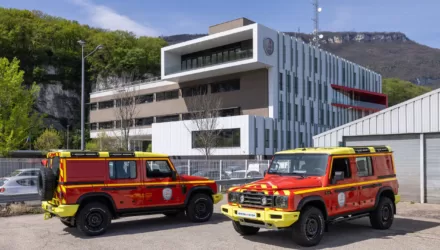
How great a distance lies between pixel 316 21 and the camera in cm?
7325

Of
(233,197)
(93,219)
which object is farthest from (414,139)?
(93,219)

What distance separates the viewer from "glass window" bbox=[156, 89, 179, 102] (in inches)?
2290

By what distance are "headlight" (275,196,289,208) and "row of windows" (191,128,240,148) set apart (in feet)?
120

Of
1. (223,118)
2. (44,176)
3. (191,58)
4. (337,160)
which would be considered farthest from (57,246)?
(191,58)

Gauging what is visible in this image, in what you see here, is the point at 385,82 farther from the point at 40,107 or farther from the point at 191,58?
the point at 40,107

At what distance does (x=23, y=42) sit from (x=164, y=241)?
306 feet

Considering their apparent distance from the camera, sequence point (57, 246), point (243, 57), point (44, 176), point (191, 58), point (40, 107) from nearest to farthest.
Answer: point (57, 246) < point (44, 176) < point (243, 57) < point (191, 58) < point (40, 107)

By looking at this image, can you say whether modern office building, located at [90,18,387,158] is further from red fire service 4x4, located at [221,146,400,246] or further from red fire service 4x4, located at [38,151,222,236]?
red fire service 4x4, located at [221,146,400,246]

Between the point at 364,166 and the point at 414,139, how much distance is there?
7.51 meters

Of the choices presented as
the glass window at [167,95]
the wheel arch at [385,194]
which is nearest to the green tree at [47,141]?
the glass window at [167,95]

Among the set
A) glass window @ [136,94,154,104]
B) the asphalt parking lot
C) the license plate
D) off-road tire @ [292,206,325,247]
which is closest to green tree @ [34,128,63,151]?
glass window @ [136,94,154,104]

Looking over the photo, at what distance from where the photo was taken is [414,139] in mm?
17203

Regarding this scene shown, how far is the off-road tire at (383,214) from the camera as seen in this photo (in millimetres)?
11159

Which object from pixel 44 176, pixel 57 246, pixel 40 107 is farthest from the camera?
pixel 40 107
